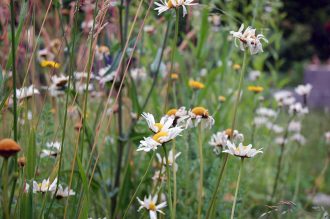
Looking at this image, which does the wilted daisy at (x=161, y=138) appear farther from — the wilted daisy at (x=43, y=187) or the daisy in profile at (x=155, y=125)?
the wilted daisy at (x=43, y=187)

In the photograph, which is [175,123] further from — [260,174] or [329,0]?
[329,0]

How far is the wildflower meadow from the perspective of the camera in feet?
3.21

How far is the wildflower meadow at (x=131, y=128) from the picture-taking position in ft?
3.21

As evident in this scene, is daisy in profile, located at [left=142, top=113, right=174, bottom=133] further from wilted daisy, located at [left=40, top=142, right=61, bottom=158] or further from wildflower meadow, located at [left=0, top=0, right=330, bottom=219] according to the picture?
wilted daisy, located at [left=40, top=142, right=61, bottom=158]

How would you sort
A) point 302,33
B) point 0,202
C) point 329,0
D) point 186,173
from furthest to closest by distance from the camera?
point 302,33, point 329,0, point 186,173, point 0,202

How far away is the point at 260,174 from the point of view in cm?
267

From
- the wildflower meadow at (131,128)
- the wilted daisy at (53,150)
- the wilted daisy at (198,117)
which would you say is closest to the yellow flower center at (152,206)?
the wildflower meadow at (131,128)

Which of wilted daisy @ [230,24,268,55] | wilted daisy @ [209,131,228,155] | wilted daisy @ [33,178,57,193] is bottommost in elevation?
wilted daisy @ [33,178,57,193]

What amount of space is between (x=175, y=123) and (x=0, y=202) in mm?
481

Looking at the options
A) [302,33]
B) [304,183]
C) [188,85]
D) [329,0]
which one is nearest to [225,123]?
[188,85]

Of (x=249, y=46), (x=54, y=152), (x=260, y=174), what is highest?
(x=249, y=46)

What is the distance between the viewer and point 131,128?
4.95ft

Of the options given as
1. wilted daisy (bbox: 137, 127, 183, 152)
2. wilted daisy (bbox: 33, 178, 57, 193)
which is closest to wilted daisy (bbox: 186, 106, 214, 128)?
wilted daisy (bbox: 137, 127, 183, 152)

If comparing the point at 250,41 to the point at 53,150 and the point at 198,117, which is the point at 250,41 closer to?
the point at 198,117
